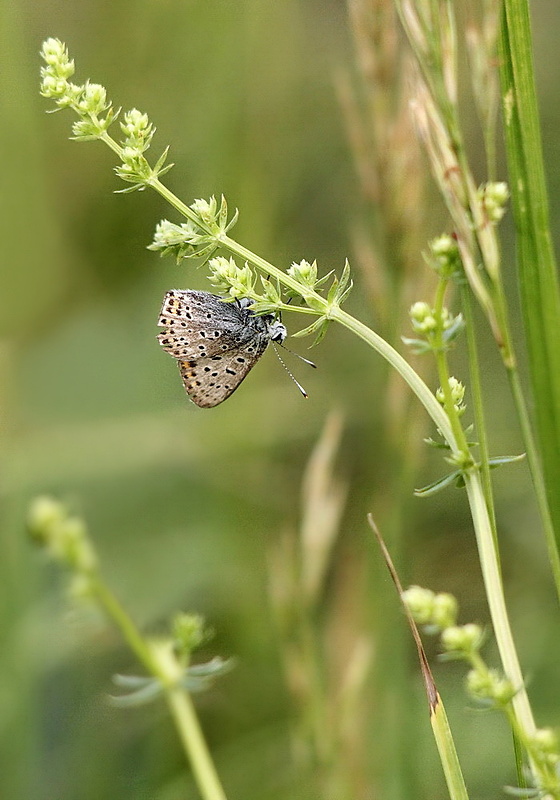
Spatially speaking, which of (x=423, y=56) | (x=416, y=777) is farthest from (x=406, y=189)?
(x=416, y=777)

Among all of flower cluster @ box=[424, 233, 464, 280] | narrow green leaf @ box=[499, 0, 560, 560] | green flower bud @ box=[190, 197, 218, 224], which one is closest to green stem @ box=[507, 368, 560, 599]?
narrow green leaf @ box=[499, 0, 560, 560]

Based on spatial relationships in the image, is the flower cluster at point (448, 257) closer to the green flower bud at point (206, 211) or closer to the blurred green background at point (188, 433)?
the green flower bud at point (206, 211)

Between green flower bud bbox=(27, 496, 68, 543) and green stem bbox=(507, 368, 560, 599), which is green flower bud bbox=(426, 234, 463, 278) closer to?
green stem bbox=(507, 368, 560, 599)

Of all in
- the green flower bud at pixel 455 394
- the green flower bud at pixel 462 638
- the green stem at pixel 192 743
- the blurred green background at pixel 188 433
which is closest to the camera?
the green flower bud at pixel 462 638

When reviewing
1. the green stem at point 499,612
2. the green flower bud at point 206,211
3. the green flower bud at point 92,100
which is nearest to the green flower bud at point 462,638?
the green stem at point 499,612

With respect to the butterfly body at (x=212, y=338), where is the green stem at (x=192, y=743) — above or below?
below

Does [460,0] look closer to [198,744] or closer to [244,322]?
[244,322]

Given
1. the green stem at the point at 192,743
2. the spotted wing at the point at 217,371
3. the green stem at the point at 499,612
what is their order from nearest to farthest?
the green stem at the point at 499,612 → the green stem at the point at 192,743 → the spotted wing at the point at 217,371

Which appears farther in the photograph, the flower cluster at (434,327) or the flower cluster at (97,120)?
the flower cluster at (97,120)

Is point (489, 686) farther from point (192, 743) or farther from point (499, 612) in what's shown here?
point (192, 743)
